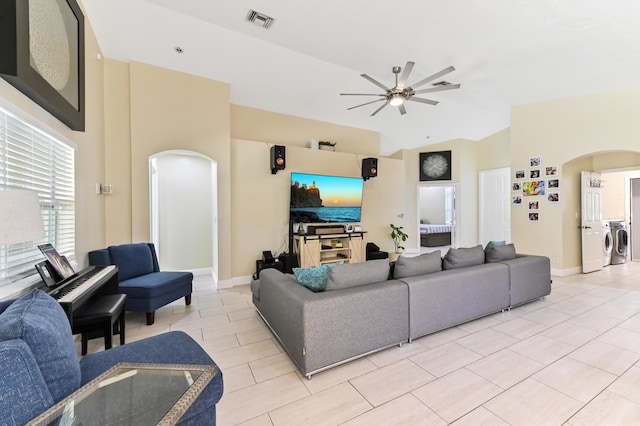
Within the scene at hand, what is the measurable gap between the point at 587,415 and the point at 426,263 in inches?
57.5

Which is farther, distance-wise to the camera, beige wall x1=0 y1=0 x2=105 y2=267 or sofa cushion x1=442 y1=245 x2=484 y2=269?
sofa cushion x1=442 y1=245 x2=484 y2=269

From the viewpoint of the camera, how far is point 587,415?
1.69 meters

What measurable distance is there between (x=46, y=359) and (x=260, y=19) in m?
3.76

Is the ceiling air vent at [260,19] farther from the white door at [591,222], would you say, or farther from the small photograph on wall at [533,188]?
the white door at [591,222]

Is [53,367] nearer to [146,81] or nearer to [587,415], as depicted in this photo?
[587,415]

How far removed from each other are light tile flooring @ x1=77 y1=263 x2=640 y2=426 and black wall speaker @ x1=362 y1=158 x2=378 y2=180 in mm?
3619

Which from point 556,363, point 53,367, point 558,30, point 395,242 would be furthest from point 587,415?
point 395,242

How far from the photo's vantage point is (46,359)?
1.08 meters

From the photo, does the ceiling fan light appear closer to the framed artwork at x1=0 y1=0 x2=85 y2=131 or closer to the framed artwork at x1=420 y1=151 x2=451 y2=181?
the framed artwork at x1=0 y1=0 x2=85 y2=131

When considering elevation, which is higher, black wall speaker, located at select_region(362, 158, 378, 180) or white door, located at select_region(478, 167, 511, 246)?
black wall speaker, located at select_region(362, 158, 378, 180)

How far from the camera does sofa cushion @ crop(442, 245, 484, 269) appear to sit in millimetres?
3000

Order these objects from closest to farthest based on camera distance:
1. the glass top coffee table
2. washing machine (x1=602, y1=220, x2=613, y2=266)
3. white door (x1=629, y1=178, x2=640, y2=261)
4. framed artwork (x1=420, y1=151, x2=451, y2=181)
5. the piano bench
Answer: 1. the glass top coffee table
2. the piano bench
3. washing machine (x1=602, y1=220, x2=613, y2=266)
4. white door (x1=629, y1=178, x2=640, y2=261)
5. framed artwork (x1=420, y1=151, x2=451, y2=181)

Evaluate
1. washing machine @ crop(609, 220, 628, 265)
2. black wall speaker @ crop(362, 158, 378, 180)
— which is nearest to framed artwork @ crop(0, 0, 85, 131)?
black wall speaker @ crop(362, 158, 378, 180)

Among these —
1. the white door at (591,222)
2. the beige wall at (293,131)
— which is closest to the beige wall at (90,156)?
the beige wall at (293,131)
